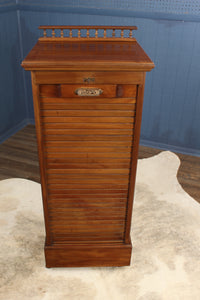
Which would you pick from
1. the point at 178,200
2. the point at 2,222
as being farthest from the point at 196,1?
the point at 2,222

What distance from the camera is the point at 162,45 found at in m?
3.14

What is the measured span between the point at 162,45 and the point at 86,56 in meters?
1.90

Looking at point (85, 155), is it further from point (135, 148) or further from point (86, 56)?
point (86, 56)

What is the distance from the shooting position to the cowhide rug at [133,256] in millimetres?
1826

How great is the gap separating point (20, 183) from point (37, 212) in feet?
1.61

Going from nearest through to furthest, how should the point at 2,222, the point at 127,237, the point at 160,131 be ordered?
the point at 127,237
the point at 2,222
the point at 160,131

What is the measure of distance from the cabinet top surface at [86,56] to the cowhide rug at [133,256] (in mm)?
1323

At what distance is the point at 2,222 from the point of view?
234 centimetres

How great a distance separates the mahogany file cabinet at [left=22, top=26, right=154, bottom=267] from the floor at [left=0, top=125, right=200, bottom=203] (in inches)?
44.3

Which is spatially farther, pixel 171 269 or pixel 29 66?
pixel 171 269

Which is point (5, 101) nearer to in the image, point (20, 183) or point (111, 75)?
point (20, 183)

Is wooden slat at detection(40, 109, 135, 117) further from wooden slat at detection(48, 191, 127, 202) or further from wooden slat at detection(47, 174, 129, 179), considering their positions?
wooden slat at detection(48, 191, 127, 202)

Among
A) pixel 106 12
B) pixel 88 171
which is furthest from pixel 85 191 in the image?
pixel 106 12

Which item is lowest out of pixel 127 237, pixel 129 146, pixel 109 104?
pixel 127 237
